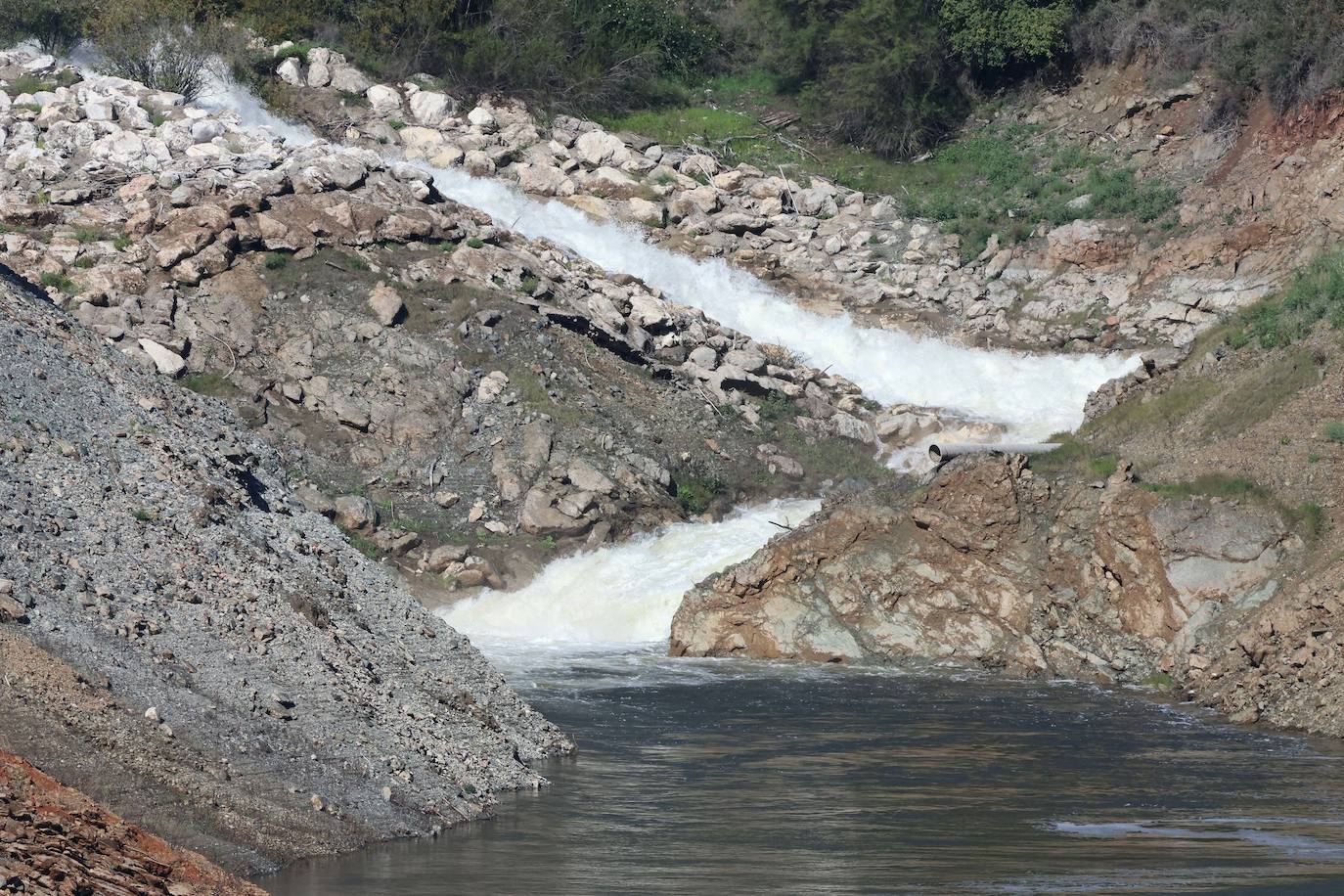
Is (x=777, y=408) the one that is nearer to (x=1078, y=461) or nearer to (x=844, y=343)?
(x=844, y=343)

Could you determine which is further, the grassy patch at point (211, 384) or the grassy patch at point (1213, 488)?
the grassy patch at point (211, 384)

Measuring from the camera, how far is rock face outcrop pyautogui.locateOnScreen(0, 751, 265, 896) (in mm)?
8641

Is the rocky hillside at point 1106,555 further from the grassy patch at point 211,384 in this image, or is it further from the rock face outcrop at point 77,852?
the rock face outcrop at point 77,852

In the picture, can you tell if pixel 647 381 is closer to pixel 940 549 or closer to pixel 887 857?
pixel 940 549

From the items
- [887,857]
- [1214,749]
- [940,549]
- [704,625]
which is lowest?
[704,625]

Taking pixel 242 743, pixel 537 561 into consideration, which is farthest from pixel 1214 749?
pixel 537 561

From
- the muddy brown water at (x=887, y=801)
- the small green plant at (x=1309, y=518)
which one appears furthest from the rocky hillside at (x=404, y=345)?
the small green plant at (x=1309, y=518)

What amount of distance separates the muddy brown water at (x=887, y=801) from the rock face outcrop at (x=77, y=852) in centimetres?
142

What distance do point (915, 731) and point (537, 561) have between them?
1104 centimetres

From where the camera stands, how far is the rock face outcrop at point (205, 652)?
1160 centimetres

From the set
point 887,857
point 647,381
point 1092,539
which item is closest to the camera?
point 887,857

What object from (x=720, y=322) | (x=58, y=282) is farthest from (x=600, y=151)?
(x=58, y=282)

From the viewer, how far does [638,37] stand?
51.7 m

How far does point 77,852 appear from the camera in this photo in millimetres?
9016
